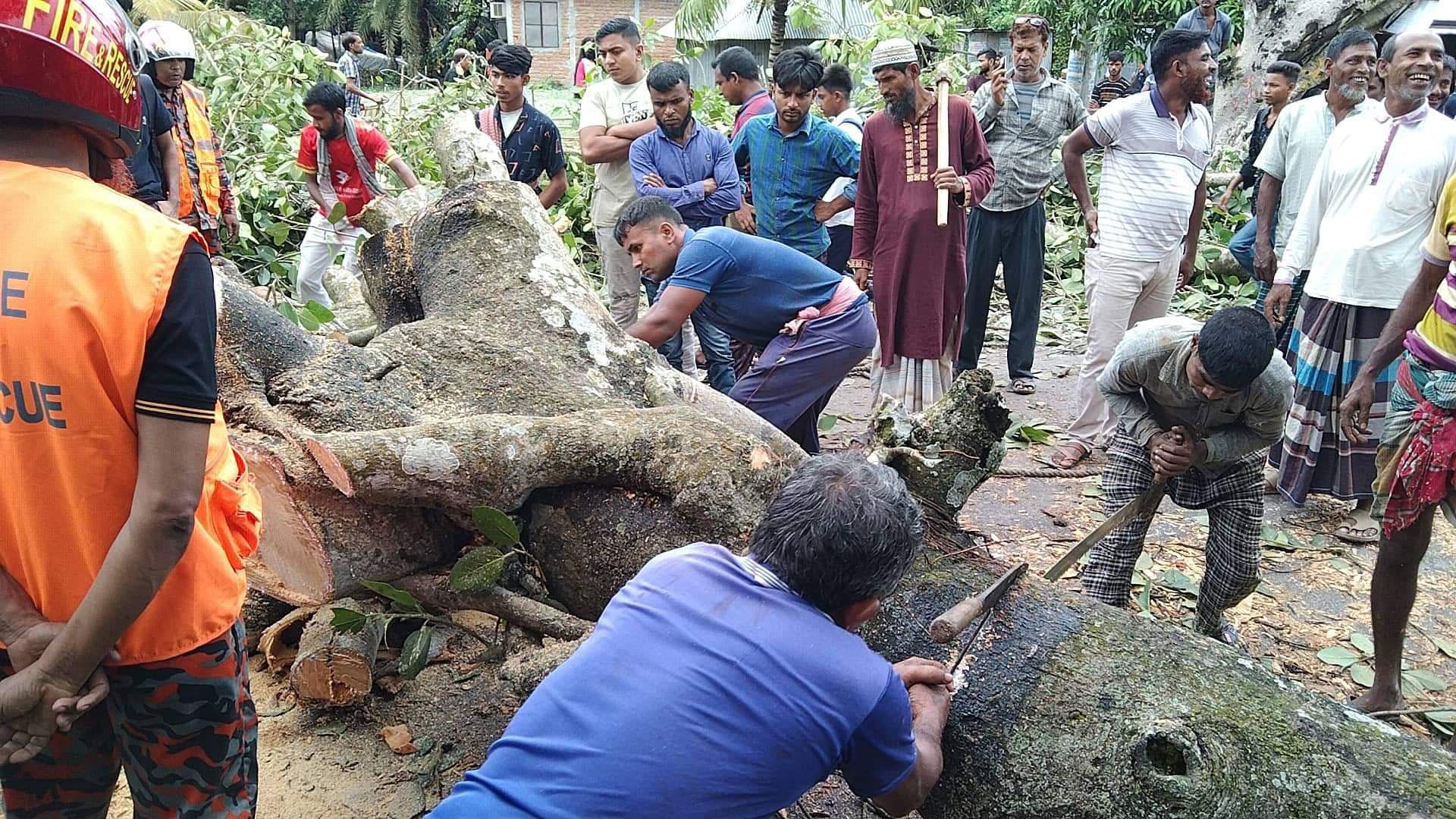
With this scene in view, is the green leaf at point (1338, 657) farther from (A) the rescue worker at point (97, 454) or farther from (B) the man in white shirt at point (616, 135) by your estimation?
(B) the man in white shirt at point (616, 135)

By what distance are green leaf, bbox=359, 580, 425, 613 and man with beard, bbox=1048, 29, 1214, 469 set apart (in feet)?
10.9

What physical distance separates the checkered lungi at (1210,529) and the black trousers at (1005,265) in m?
2.74

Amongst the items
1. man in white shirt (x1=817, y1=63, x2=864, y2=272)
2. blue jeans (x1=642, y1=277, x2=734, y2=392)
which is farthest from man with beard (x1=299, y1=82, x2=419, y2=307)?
man in white shirt (x1=817, y1=63, x2=864, y2=272)

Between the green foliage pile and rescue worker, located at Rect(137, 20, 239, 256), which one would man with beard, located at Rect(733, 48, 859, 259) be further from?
rescue worker, located at Rect(137, 20, 239, 256)

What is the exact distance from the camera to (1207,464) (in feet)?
10.2

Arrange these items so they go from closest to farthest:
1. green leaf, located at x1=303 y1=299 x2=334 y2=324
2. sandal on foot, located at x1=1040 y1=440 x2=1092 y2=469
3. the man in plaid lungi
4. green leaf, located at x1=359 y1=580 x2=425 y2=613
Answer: the man in plaid lungi → green leaf, located at x1=359 y1=580 x2=425 y2=613 → green leaf, located at x1=303 y1=299 x2=334 y2=324 → sandal on foot, located at x1=1040 y1=440 x2=1092 y2=469

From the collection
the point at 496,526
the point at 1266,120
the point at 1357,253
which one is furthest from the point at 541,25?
the point at 496,526

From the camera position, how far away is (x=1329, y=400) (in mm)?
4273

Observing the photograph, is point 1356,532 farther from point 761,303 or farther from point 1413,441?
point 761,303

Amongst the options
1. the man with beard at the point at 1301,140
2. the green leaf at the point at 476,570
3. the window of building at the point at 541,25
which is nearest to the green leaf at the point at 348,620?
the green leaf at the point at 476,570

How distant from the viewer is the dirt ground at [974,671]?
9.04 feet

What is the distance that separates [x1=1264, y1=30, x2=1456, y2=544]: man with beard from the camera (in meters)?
3.93

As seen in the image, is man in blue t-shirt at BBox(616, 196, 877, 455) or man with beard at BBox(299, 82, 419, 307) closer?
man in blue t-shirt at BBox(616, 196, 877, 455)

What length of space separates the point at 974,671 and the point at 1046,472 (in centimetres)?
279
